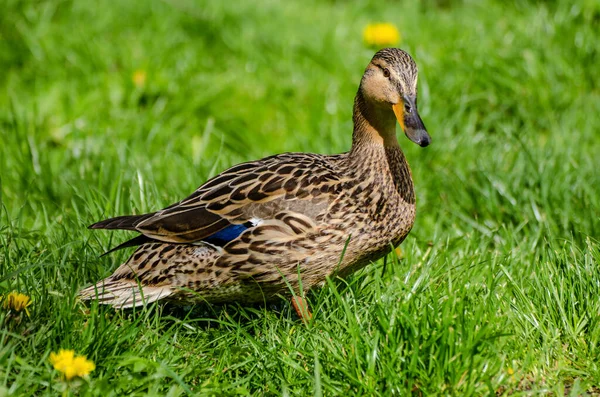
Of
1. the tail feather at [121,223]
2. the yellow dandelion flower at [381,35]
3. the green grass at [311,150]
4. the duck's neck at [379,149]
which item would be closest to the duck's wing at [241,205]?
the tail feather at [121,223]

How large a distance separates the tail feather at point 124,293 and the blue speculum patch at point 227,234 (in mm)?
301

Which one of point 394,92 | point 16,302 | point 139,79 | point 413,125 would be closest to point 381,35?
point 139,79

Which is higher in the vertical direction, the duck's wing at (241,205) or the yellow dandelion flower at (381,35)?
the yellow dandelion flower at (381,35)

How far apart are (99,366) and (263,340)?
717 millimetres

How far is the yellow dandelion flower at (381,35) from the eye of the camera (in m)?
6.64

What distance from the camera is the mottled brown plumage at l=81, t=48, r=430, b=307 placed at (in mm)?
3660

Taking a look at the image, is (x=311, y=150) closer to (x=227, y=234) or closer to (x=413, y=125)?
(x=227, y=234)

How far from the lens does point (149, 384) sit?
3086mm

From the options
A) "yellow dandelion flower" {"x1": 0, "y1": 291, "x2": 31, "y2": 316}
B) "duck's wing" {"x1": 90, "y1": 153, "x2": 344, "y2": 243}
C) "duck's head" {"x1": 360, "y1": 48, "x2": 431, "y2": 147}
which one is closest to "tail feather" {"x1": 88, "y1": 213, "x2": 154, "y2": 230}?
"duck's wing" {"x1": 90, "y1": 153, "x2": 344, "y2": 243}

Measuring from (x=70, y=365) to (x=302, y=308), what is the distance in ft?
3.68

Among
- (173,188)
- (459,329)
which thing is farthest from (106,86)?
(459,329)

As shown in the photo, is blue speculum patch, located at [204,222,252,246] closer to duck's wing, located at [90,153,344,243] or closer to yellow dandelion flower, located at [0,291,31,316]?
duck's wing, located at [90,153,344,243]

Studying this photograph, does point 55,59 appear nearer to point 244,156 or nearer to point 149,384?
point 244,156

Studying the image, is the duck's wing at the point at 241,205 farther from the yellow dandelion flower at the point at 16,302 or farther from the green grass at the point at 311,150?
the yellow dandelion flower at the point at 16,302
